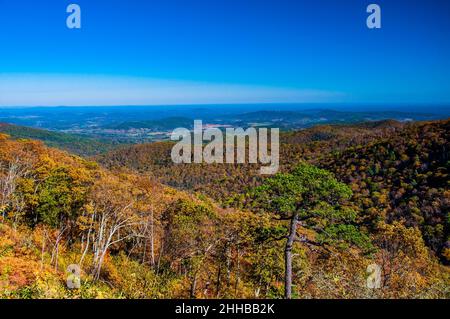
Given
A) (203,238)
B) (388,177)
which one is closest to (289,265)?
(203,238)

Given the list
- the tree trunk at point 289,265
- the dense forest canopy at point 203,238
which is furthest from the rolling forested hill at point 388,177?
the tree trunk at point 289,265

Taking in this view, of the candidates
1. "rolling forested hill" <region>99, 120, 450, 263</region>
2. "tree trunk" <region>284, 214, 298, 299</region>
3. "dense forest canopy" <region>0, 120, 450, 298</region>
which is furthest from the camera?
"rolling forested hill" <region>99, 120, 450, 263</region>

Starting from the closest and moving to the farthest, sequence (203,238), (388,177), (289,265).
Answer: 1. (289,265)
2. (203,238)
3. (388,177)

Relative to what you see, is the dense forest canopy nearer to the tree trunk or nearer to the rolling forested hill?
the tree trunk

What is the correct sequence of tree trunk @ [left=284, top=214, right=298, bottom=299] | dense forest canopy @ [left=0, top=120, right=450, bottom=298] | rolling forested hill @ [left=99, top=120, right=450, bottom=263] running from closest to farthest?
dense forest canopy @ [left=0, top=120, right=450, bottom=298] → tree trunk @ [left=284, top=214, right=298, bottom=299] → rolling forested hill @ [left=99, top=120, right=450, bottom=263]

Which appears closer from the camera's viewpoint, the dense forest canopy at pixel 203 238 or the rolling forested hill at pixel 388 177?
the dense forest canopy at pixel 203 238

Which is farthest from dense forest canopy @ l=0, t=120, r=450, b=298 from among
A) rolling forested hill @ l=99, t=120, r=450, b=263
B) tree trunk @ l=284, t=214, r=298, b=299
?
rolling forested hill @ l=99, t=120, r=450, b=263

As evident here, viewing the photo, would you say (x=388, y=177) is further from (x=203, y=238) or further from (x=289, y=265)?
(x=289, y=265)

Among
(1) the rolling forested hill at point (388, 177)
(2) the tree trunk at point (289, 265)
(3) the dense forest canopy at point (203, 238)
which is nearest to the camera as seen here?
(3) the dense forest canopy at point (203, 238)

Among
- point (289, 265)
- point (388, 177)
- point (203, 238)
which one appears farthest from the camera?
point (388, 177)

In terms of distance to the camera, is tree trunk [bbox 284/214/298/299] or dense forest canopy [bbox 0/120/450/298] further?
tree trunk [bbox 284/214/298/299]

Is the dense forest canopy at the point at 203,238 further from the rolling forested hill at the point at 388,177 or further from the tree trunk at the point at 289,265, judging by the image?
the rolling forested hill at the point at 388,177
